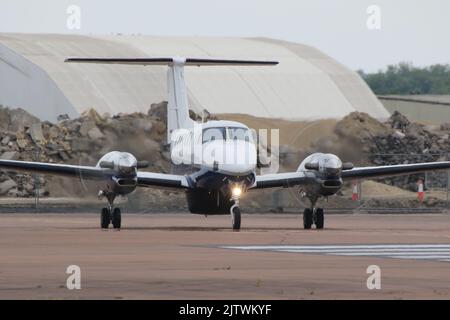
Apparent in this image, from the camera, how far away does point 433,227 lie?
36.5 m

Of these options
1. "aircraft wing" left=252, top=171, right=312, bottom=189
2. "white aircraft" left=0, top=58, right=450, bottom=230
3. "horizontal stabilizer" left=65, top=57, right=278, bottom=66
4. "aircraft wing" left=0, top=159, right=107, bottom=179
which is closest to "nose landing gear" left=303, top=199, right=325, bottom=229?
"white aircraft" left=0, top=58, right=450, bottom=230

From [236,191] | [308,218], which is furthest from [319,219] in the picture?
[236,191]

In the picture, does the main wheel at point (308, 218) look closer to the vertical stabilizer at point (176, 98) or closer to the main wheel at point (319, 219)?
the main wheel at point (319, 219)

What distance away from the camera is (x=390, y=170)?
120 ft

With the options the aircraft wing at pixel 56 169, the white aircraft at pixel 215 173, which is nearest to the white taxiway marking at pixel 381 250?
the white aircraft at pixel 215 173

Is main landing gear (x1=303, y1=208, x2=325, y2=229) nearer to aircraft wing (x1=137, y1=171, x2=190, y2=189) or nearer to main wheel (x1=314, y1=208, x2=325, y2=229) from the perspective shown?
main wheel (x1=314, y1=208, x2=325, y2=229)

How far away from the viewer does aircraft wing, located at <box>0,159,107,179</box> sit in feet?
114

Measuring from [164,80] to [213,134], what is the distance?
4229 cm

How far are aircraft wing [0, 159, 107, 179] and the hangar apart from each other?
3289 centimetres
